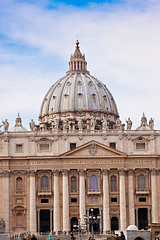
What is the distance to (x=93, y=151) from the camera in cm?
9194

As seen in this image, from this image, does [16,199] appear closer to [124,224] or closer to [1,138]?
[1,138]

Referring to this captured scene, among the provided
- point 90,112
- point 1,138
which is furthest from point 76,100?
point 1,138

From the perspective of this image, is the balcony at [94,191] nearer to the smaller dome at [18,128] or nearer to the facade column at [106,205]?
the facade column at [106,205]

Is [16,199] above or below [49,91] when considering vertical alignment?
below

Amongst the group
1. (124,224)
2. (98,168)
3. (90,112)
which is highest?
(90,112)

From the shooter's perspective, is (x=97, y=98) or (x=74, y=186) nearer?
(x=74, y=186)

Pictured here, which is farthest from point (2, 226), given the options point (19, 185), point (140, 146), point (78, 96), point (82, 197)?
point (78, 96)

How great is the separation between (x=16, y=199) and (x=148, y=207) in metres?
18.4

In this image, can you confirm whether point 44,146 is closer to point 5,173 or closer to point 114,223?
point 5,173

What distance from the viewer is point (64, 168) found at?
91.6 meters

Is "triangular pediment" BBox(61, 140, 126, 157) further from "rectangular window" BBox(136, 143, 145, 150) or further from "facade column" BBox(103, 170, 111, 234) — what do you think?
"rectangular window" BBox(136, 143, 145, 150)

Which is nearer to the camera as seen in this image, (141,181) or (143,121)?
(141,181)

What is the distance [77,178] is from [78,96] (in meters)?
34.7

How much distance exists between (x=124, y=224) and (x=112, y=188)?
5.35m
